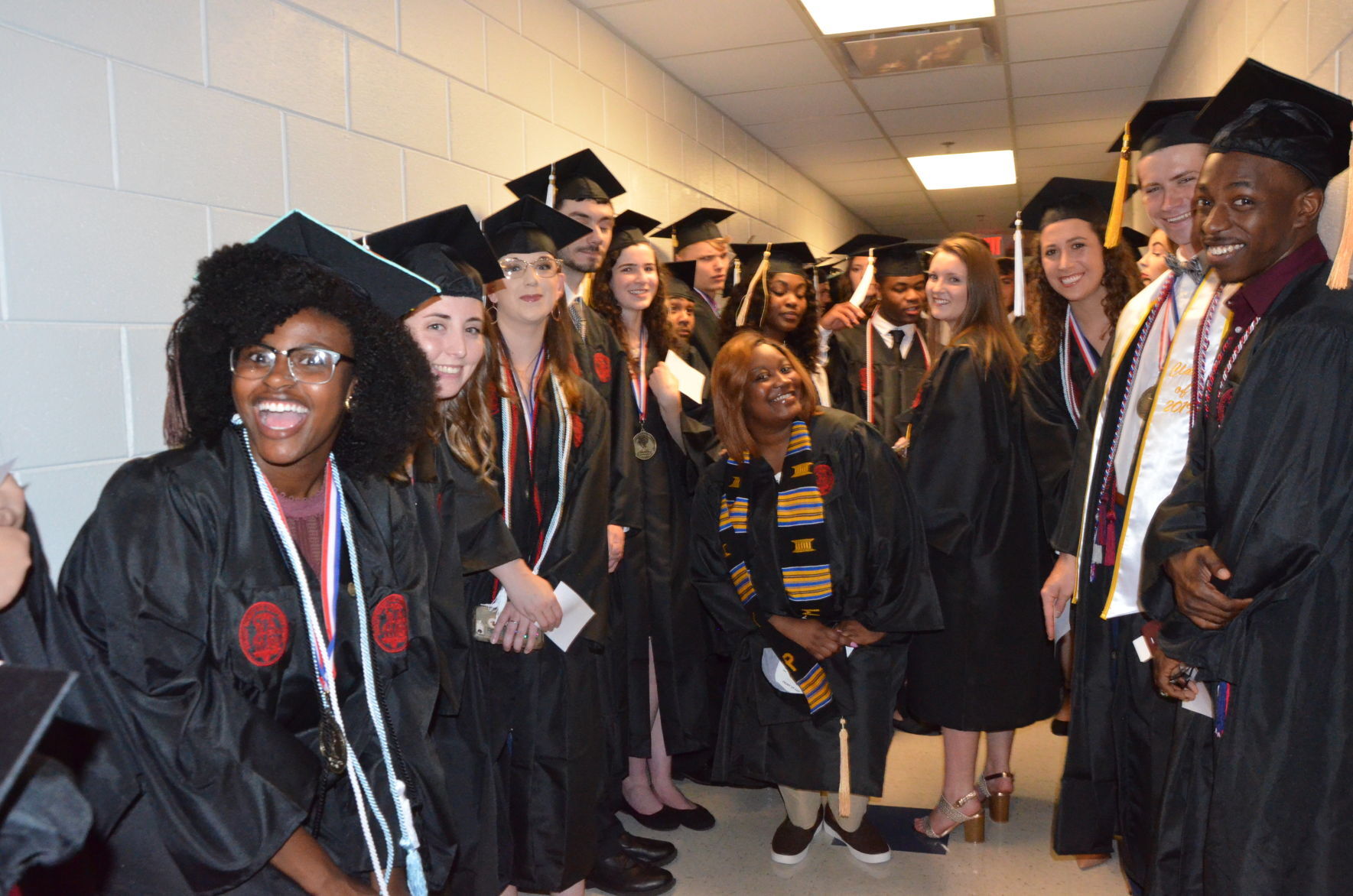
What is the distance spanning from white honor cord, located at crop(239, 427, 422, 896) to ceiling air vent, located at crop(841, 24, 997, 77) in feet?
13.8

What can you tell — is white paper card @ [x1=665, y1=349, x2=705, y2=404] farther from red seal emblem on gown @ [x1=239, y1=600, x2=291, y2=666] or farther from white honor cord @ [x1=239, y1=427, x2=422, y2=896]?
red seal emblem on gown @ [x1=239, y1=600, x2=291, y2=666]

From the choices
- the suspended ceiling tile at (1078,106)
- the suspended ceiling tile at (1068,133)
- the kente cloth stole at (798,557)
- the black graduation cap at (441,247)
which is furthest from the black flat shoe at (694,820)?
the suspended ceiling tile at (1068,133)

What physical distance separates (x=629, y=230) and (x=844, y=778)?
214 cm

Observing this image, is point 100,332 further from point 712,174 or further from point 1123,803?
point 712,174

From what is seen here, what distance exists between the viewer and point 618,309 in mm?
3592

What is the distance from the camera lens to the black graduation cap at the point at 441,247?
85.9 inches

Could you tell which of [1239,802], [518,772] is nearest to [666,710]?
[518,772]

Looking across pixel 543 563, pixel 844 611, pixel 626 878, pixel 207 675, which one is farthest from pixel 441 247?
pixel 626 878

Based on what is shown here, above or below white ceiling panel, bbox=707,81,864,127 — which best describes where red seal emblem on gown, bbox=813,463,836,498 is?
below

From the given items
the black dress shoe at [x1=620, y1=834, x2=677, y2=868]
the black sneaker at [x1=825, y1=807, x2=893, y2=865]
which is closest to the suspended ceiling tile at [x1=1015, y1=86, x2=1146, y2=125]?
the black sneaker at [x1=825, y1=807, x2=893, y2=865]

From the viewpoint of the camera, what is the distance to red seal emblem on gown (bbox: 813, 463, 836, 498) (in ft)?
9.76

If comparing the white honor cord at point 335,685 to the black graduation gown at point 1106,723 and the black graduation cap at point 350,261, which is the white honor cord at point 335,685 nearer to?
the black graduation cap at point 350,261

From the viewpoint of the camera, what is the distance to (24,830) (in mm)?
869

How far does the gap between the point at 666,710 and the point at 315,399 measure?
207 cm
